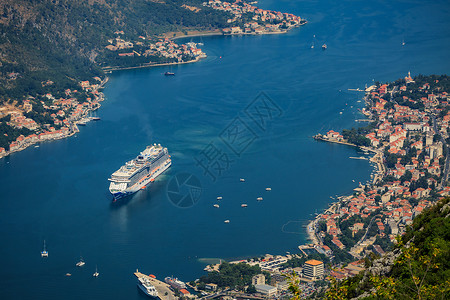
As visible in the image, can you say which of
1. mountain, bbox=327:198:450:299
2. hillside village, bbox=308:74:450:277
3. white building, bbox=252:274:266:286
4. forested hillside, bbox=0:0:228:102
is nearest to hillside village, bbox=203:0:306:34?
forested hillside, bbox=0:0:228:102

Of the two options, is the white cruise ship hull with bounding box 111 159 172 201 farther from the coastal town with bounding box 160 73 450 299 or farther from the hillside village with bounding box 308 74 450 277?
the hillside village with bounding box 308 74 450 277

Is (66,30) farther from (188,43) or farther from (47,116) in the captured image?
(47,116)

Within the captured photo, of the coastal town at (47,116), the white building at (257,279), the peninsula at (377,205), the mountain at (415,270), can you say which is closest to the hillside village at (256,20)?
the peninsula at (377,205)

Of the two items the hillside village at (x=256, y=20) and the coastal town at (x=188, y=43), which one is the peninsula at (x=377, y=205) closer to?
the coastal town at (x=188, y=43)

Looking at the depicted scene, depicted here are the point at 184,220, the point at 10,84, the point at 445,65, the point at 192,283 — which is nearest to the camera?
the point at 192,283

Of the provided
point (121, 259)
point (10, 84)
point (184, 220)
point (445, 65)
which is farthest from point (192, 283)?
point (445, 65)

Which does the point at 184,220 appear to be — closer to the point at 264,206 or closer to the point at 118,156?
the point at 264,206

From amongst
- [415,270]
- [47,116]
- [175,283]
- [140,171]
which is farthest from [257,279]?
[47,116]
